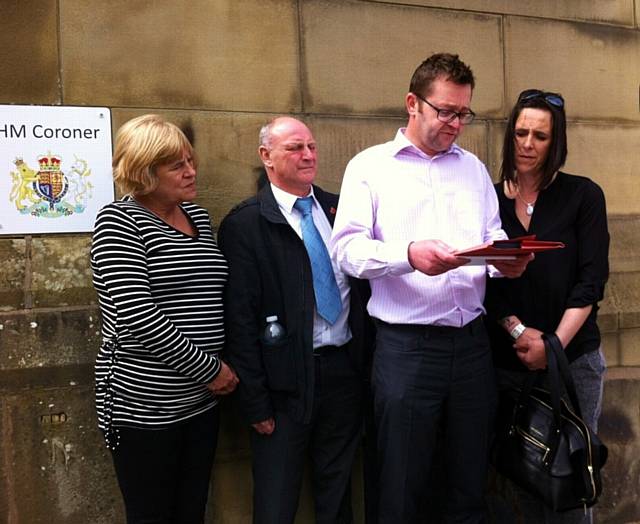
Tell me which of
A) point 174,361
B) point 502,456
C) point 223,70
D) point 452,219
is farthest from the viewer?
point 223,70

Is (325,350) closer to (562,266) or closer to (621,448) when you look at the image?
(562,266)

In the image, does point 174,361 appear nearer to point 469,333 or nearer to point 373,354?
point 373,354

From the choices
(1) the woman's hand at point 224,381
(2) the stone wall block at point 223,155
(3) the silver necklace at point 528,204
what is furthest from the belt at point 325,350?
(3) the silver necklace at point 528,204

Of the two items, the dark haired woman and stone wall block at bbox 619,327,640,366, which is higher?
the dark haired woman

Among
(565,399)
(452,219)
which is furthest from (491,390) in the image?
(452,219)

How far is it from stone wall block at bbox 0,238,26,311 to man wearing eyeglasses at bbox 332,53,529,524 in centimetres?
144

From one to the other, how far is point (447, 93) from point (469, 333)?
96 centimetres

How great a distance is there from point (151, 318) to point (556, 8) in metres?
3.05

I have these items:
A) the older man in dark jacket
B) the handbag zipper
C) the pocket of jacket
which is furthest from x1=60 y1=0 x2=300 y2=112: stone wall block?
the handbag zipper

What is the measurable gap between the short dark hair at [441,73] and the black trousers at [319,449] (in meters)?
1.15

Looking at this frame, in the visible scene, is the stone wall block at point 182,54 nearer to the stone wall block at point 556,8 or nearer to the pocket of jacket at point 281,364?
the stone wall block at point 556,8

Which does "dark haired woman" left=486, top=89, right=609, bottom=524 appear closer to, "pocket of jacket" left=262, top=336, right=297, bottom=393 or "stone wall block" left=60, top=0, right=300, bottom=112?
"pocket of jacket" left=262, top=336, right=297, bottom=393

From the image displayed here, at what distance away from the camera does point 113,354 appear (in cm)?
244

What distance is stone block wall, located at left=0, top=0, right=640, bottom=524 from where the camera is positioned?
2871mm
